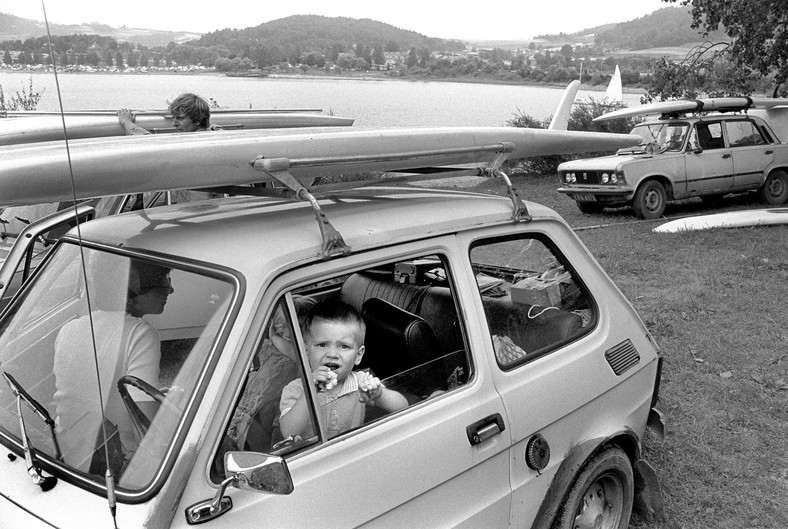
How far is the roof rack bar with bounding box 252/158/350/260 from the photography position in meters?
2.30

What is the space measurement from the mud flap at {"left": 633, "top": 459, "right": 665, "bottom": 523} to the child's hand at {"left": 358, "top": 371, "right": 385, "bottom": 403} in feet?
5.33

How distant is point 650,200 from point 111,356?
12.2m

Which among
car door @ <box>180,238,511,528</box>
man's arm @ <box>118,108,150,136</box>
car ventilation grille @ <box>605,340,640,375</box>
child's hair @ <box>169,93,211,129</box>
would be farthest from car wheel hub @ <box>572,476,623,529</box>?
child's hair @ <box>169,93,211,129</box>

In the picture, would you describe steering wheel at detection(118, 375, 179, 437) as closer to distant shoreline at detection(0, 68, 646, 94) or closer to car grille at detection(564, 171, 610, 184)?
distant shoreline at detection(0, 68, 646, 94)

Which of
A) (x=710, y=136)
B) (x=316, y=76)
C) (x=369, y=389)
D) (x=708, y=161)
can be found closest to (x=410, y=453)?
(x=369, y=389)

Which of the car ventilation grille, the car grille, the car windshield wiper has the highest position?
the car windshield wiper

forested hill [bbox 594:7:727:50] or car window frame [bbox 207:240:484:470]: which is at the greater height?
car window frame [bbox 207:240:484:470]

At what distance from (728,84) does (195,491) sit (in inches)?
646

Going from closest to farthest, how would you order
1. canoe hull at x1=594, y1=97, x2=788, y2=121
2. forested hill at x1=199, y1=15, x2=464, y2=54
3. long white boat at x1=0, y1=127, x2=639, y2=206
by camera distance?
long white boat at x1=0, y1=127, x2=639, y2=206, forested hill at x1=199, y1=15, x2=464, y2=54, canoe hull at x1=594, y1=97, x2=788, y2=121

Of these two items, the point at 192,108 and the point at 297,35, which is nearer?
the point at 192,108

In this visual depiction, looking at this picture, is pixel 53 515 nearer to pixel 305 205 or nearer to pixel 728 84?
pixel 305 205

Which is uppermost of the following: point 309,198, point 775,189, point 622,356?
point 309,198

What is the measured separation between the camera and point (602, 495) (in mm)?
3406

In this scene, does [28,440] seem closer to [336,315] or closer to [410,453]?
[336,315]
